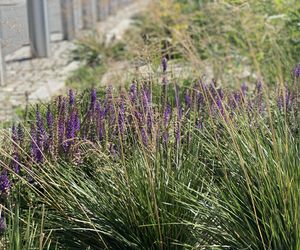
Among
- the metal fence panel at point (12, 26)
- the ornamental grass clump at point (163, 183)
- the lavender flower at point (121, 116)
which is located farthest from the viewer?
the metal fence panel at point (12, 26)

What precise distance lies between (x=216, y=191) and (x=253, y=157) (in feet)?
0.79

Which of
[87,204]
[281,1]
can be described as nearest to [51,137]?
[87,204]

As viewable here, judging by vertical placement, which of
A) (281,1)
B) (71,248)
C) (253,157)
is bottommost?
(71,248)

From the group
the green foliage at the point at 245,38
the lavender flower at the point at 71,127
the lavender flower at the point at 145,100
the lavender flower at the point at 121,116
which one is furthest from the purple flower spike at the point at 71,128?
the green foliage at the point at 245,38

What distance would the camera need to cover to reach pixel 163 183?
310 cm

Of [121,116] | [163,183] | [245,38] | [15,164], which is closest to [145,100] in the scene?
[121,116]

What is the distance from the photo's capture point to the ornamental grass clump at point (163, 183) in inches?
113

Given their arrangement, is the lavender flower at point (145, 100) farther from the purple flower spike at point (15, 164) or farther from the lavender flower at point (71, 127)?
the purple flower spike at point (15, 164)

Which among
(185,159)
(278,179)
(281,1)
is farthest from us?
(281,1)

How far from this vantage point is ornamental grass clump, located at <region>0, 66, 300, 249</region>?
2.87 meters

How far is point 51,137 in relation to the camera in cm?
351

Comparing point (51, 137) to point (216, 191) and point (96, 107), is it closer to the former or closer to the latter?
point (96, 107)

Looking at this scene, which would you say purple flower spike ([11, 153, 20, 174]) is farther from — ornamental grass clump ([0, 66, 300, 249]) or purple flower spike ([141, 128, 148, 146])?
purple flower spike ([141, 128, 148, 146])

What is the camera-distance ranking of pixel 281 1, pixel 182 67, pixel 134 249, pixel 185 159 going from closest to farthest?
pixel 134 249
pixel 185 159
pixel 182 67
pixel 281 1
